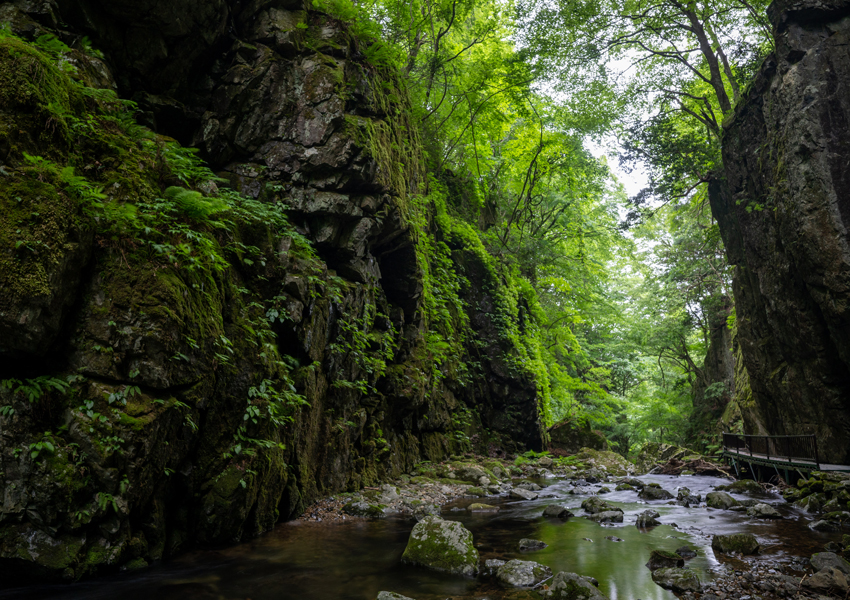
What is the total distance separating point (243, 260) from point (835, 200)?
Answer: 42.7 feet

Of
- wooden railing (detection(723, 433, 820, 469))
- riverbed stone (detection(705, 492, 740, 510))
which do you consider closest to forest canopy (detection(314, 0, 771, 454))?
wooden railing (detection(723, 433, 820, 469))

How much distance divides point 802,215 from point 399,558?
1211 centimetres

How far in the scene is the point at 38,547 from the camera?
436 centimetres

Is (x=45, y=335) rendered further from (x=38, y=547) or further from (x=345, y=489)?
(x=345, y=489)

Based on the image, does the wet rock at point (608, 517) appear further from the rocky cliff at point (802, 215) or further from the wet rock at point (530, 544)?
the rocky cliff at point (802, 215)

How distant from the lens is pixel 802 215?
36.8 ft

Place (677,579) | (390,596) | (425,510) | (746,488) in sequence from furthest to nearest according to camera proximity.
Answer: (746,488) → (425,510) → (677,579) → (390,596)

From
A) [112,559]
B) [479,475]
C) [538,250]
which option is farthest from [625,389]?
[112,559]

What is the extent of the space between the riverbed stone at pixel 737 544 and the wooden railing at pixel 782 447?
609cm

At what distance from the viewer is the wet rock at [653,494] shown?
11.4m

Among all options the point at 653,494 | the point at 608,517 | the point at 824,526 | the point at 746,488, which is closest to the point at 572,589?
the point at 608,517

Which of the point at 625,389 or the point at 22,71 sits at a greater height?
the point at 22,71

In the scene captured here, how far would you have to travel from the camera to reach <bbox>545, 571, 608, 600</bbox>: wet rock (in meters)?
4.59

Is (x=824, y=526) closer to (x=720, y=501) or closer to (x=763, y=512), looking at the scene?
(x=763, y=512)
